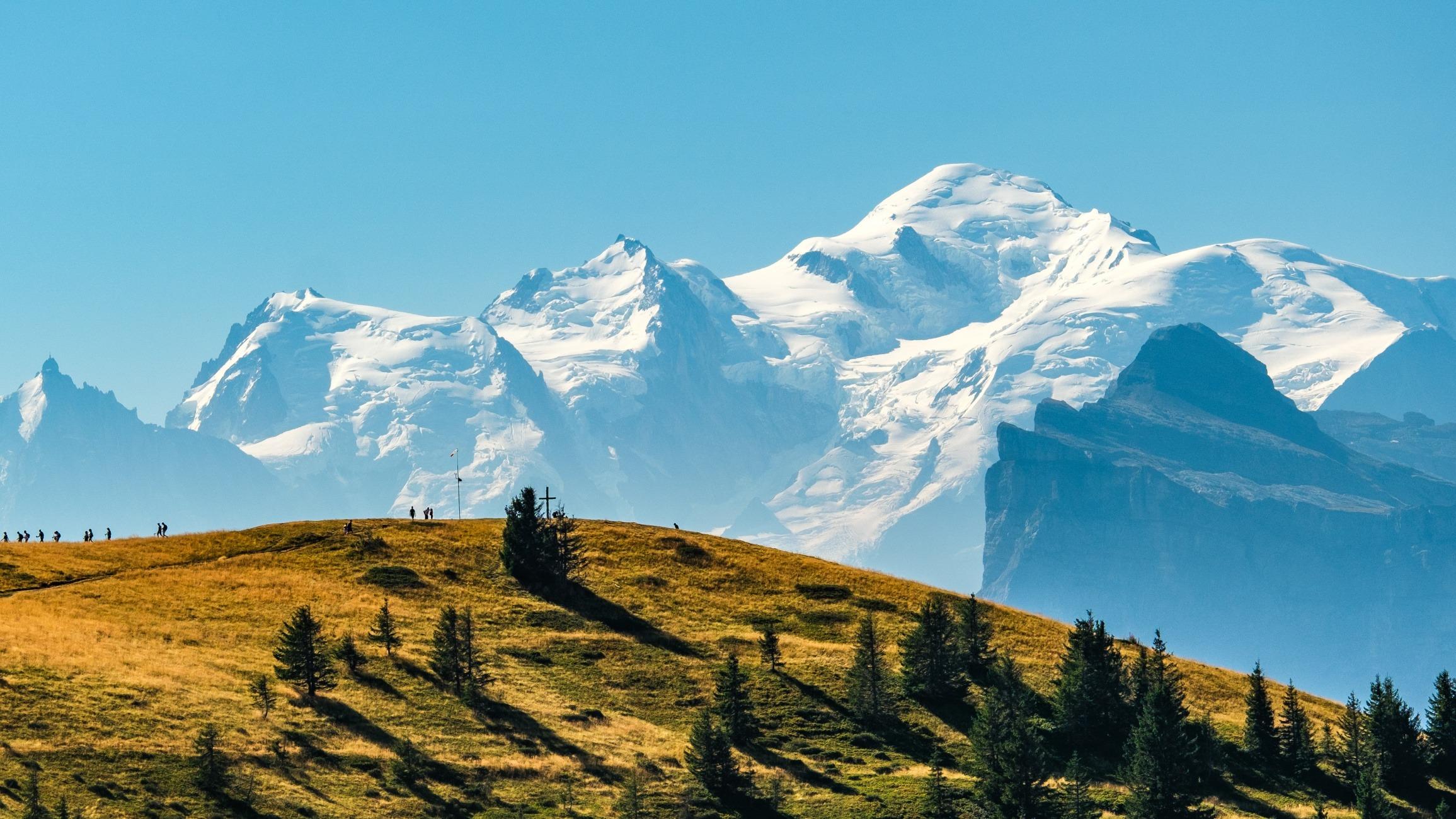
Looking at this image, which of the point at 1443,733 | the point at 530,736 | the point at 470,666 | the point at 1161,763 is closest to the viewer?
the point at 1161,763

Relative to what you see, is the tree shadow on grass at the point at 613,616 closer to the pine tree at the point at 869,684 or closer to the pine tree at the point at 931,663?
the pine tree at the point at 869,684

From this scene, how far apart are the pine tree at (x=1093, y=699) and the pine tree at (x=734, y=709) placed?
801 inches

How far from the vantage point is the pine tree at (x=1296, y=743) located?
96.6 meters

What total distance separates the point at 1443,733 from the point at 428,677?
6522cm

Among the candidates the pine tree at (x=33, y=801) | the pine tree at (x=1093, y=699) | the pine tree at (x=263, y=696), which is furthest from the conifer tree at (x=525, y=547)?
the pine tree at (x=33, y=801)

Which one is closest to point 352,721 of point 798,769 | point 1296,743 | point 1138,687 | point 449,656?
point 449,656

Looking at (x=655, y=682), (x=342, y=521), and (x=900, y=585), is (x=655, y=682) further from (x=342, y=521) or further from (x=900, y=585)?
(x=342, y=521)

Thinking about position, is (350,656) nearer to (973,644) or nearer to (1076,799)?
(973,644)

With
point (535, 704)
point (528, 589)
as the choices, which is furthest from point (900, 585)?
point (535, 704)

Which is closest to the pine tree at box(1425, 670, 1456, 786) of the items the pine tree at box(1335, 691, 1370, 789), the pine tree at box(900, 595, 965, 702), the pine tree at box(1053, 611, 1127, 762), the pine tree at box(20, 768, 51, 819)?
the pine tree at box(1335, 691, 1370, 789)

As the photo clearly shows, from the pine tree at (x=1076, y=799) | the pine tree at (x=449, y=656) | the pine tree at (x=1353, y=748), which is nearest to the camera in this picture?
the pine tree at (x=1076, y=799)

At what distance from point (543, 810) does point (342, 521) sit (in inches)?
2861

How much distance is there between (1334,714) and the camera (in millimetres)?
112750

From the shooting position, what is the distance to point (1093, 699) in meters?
101
